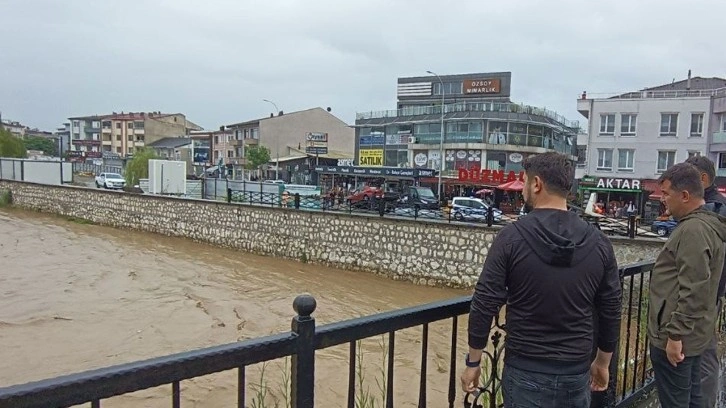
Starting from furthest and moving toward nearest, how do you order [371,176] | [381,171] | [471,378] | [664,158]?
[371,176] → [381,171] → [664,158] → [471,378]

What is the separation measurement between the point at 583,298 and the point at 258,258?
21818 millimetres

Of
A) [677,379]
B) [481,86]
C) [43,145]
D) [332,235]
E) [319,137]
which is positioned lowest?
[332,235]

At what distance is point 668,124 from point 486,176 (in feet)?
39.2

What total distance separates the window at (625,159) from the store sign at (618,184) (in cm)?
109

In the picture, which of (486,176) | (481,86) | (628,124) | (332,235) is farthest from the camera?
(481,86)

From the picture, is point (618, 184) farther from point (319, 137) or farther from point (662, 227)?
point (319, 137)

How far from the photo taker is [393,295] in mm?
17500

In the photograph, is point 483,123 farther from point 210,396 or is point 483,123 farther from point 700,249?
point 700,249

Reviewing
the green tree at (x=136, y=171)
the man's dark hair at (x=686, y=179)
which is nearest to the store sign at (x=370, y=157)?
the green tree at (x=136, y=171)

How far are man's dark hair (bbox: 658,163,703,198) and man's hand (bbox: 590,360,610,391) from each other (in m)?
1.22

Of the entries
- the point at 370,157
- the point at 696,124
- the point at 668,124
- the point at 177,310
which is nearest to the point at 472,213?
the point at 177,310

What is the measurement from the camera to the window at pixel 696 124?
32.4 metres

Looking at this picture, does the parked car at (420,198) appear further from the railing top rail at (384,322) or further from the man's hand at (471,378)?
the man's hand at (471,378)

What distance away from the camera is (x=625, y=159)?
34.7 m
